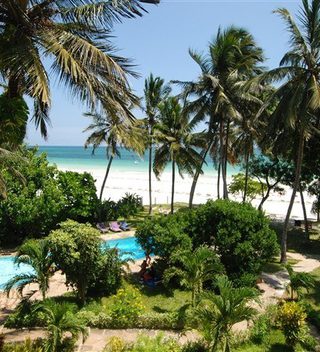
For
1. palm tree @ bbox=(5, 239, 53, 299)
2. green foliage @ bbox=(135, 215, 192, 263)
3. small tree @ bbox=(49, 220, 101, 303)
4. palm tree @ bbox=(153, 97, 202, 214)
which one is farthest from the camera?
palm tree @ bbox=(153, 97, 202, 214)

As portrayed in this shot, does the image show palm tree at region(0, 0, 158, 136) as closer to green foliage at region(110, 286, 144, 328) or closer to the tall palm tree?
green foliage at region(110, 286, 144, 328)

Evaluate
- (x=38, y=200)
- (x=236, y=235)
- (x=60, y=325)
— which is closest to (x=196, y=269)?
(x=236, y=235)

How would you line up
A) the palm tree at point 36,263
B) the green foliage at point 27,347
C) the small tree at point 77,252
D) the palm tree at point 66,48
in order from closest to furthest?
the palm tree at point 66,48, the green foliage at point 27,347, the palm tree at point 36,263, the small tree at point 77,252

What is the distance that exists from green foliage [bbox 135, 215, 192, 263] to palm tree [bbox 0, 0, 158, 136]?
23.4 feet

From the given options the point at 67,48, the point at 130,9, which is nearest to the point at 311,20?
the point at 130,9

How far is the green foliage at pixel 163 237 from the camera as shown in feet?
43.2

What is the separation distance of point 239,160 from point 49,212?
16.9m

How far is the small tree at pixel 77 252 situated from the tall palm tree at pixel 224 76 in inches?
446

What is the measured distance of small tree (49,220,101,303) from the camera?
10.4m

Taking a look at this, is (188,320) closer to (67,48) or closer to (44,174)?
(67,48)

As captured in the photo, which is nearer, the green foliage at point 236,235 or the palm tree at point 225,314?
the palm tree at point 225,314

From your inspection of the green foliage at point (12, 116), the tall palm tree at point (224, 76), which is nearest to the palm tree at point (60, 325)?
the green foliage at point (12, 116)

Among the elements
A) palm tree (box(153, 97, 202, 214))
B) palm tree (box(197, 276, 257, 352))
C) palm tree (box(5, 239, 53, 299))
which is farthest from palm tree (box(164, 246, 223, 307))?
palm tree (box(153, 97, 202, 214))

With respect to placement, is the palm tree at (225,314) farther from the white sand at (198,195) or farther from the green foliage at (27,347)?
the white sand at (198,195)
